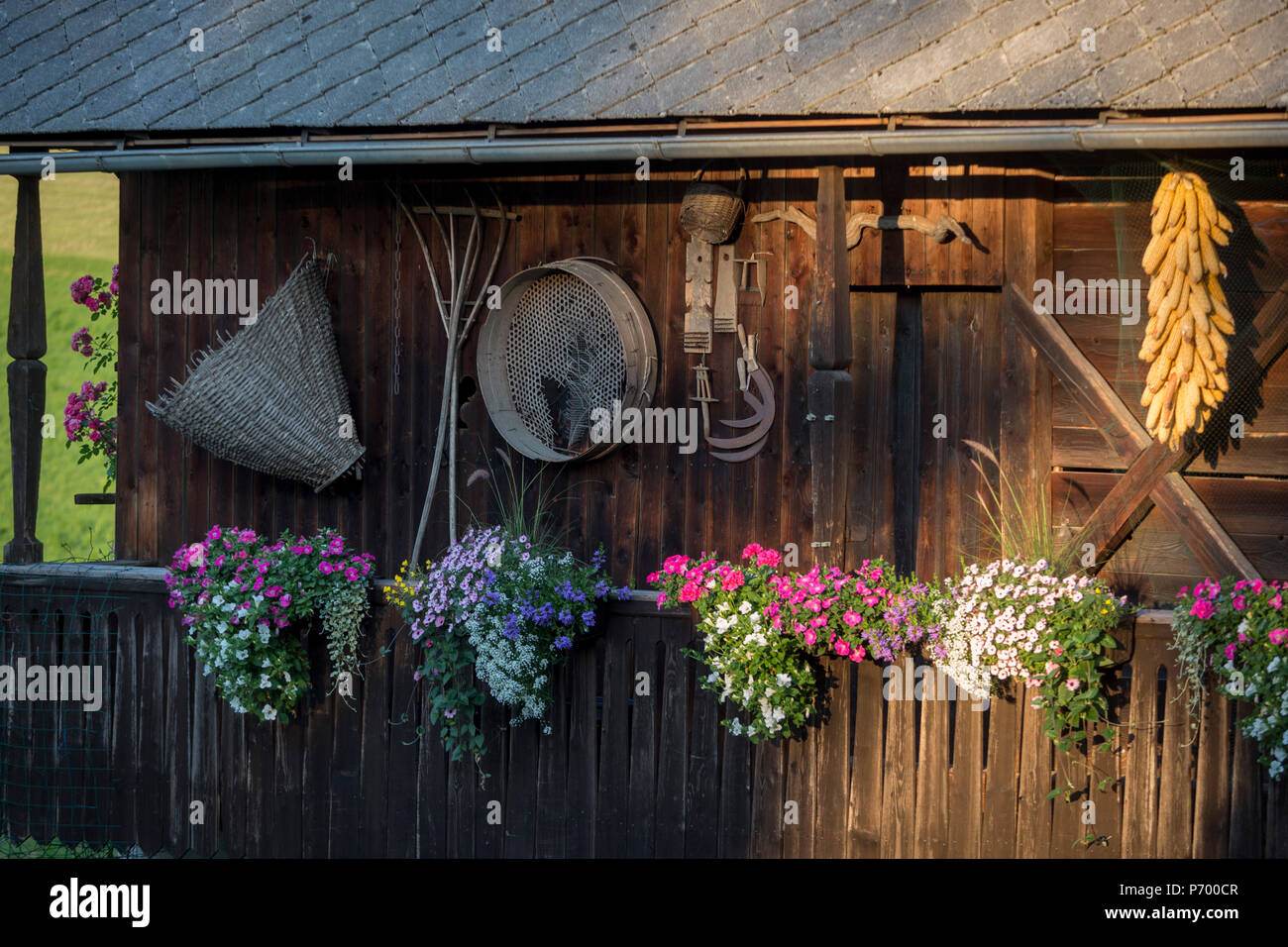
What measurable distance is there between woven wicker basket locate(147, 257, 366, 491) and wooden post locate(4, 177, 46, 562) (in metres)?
0.73

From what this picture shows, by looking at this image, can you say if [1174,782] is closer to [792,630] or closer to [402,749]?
[792,630]

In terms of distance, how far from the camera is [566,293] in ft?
25.0

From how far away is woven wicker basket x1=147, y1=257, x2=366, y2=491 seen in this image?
24.5 ft

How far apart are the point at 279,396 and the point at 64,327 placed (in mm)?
20069

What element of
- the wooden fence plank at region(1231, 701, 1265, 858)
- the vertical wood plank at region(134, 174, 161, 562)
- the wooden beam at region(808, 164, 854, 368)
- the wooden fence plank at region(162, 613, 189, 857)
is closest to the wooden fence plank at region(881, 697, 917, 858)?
the wooden fence plank at region(1231, 701, 1265, 858)

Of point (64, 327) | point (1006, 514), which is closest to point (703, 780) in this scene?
point (1006, 514)

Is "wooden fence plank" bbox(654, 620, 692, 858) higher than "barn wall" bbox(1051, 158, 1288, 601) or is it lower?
lower

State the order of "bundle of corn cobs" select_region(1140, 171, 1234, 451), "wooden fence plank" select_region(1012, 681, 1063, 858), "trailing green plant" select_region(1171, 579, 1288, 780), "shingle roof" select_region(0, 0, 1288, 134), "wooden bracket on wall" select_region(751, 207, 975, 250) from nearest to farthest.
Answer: "trailing green plant" select_region(1171, 579, 1288, 780)
"wooden fence plank" select_region(1012, 681, 1063, 858)
"bundle of corn cobs" select_region(1140, 171, 1234, 451)
"shingle roof" select_region(0, 0, 1288, 134)
"wooden bracket on wall" select_region(751, 207, 975, 250)

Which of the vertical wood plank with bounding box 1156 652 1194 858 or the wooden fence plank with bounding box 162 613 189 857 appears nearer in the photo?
the vertical wood plank with bounding box 1156 652 1194 858

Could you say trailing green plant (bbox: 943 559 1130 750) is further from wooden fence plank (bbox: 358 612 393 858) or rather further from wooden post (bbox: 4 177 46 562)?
wooden post (bbox: 4 177 46 562)

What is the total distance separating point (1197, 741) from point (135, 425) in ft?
20.1

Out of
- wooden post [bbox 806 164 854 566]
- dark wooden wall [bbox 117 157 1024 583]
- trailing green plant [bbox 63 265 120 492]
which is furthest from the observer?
trailing green plant [bbox 63 265 120 492]

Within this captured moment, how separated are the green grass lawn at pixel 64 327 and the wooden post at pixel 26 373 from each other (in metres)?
12.6

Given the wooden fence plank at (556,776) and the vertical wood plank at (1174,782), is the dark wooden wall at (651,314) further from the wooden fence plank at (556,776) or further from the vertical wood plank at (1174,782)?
the vertical wood plank at (1174,782)
